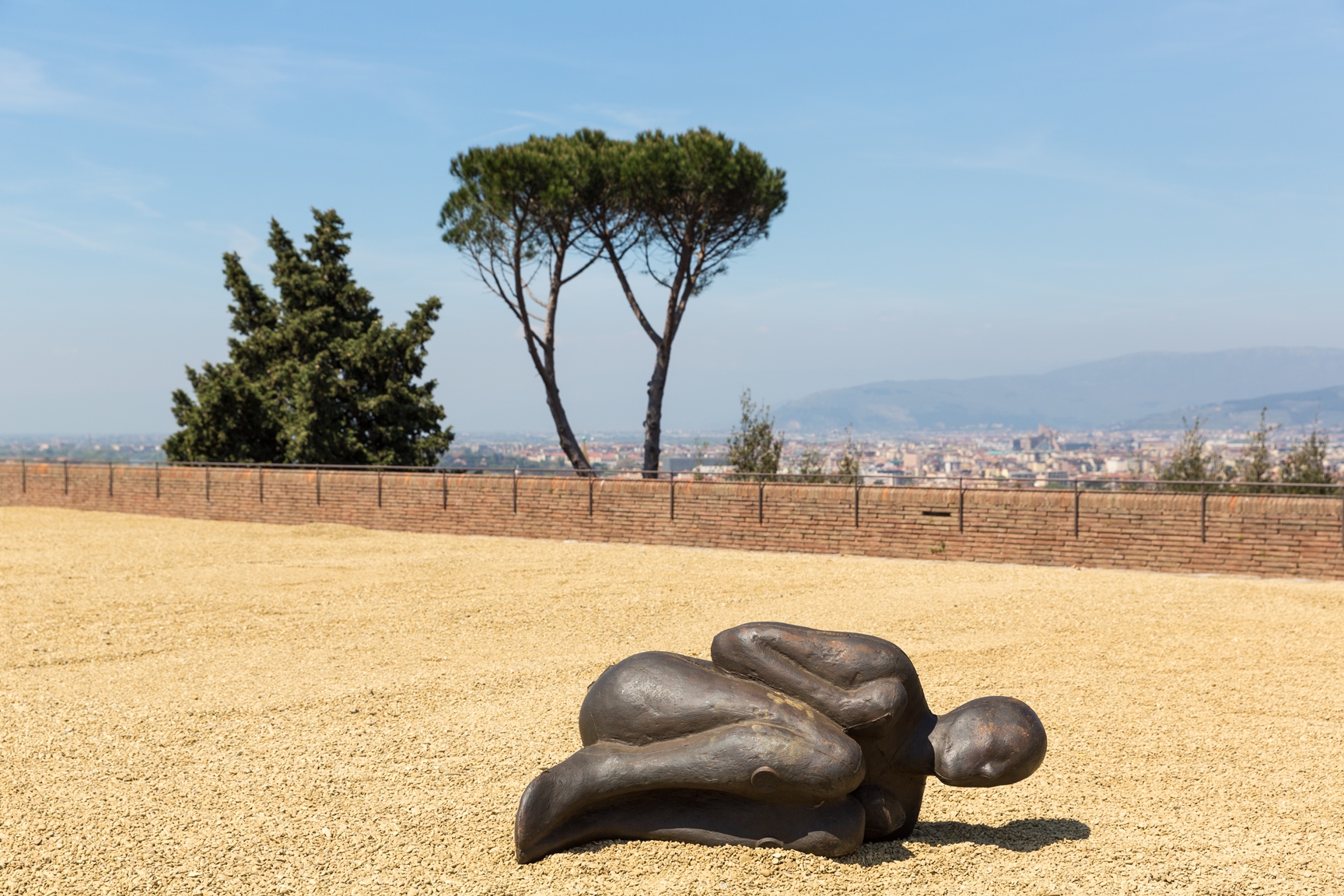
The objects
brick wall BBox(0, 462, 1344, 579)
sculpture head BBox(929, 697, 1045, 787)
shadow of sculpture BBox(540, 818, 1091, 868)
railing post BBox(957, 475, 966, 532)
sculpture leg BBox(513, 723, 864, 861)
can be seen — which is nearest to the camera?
sculpture leg BBox(513, 723, 864, 861)

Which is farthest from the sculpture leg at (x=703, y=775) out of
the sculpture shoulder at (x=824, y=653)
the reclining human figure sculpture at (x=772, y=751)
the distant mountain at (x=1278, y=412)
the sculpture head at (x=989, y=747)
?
the distant mountain at (x=1278, y=412)

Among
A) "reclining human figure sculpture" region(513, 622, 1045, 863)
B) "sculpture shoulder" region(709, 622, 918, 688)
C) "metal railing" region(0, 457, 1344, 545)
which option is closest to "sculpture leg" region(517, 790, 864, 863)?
"reclining human figure sculpture" region(513, 622, 1045, 863)

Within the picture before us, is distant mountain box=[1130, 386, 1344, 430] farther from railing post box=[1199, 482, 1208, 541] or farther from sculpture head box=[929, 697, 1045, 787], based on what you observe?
sculpture head box=[929, 697, 1045, 787]

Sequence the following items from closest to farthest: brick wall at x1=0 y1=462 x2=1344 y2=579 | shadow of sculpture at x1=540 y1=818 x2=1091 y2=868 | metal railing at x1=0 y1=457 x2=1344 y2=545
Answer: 1. shadow of sculpture at x1=540 y1=818 x2=1091 y2=868
2. brick wall at x1=0 y1=462 x2=1344 y2=579
3. metal railing at x1=0 y1=457 x2=1344 y2=545

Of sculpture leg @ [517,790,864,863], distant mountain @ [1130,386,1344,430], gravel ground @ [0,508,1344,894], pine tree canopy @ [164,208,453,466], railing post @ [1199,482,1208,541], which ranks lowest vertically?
gravel ground @ [0,508,1344,894]

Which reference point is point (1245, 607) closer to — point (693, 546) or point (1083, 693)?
point (1083, 693)

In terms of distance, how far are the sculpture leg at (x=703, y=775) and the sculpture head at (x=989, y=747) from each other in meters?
0.39

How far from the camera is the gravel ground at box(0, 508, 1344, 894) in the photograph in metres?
3.60

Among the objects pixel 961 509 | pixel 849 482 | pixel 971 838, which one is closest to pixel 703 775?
pixel 971 838

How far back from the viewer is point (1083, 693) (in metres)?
6.60

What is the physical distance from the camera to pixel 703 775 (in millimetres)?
3490

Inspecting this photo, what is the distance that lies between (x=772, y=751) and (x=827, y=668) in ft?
1.42

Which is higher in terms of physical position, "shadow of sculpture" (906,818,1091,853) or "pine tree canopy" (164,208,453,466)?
"pine tree canopy" (164,208,453,466)

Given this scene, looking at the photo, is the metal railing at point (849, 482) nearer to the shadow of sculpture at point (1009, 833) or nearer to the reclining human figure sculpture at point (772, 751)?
the shadow of sculpture at point (1009, 833)
